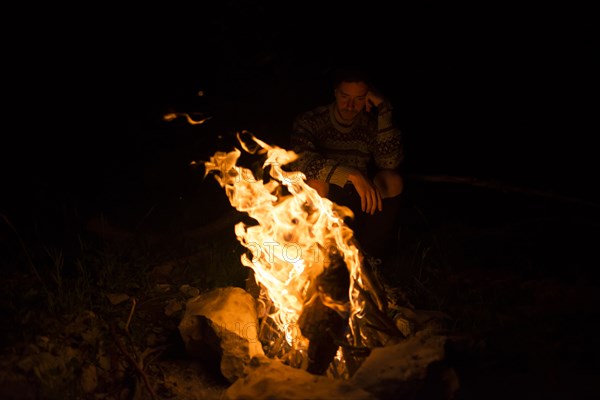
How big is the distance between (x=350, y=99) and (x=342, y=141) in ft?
1.28

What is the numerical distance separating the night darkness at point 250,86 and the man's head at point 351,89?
1992 millimetres

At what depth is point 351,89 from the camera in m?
4.12

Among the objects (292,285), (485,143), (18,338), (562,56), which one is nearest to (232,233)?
(292,285)

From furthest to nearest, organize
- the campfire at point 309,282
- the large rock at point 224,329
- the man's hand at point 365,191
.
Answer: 1. the man's hand at point 365,191
2. the large rock at point 224,329
3. the campfire at point 309,282

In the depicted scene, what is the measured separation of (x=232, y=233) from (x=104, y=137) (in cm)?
209

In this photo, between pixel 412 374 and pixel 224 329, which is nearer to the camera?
pixel 412 374

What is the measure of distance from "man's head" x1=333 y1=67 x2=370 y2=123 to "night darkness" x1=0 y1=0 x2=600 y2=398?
199 centimetres

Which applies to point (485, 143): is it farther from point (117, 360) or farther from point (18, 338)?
point (18, 338)

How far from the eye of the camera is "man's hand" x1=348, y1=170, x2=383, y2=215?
→ 13.4 feet

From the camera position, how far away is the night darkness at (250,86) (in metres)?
5.87

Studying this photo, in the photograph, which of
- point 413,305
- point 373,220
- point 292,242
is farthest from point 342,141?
point 413,305

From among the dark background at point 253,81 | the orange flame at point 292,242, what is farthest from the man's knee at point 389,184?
the dark background at point 253,81

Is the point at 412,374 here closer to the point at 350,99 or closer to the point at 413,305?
the point at 413,305

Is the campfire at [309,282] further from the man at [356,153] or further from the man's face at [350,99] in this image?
the man's face at [350,99]
